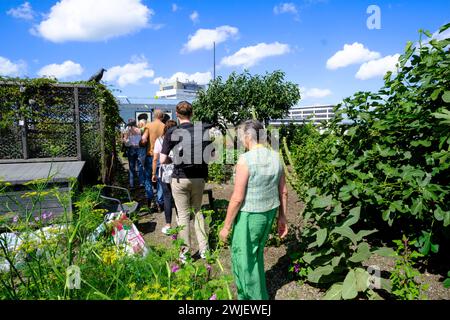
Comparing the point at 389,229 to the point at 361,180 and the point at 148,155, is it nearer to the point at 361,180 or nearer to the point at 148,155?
the point at 361,180

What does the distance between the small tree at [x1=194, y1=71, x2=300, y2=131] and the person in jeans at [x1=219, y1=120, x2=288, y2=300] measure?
1021 centimetres

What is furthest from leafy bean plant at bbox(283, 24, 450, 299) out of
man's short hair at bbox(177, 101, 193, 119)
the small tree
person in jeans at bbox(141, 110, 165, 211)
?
the small tree

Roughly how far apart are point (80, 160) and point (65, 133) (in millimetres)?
646

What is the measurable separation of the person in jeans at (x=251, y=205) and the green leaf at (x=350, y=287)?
2.12ft

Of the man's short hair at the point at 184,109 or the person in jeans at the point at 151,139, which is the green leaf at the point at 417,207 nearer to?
the man's short hair at the point at 184,109

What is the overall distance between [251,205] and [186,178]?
3.81 ft

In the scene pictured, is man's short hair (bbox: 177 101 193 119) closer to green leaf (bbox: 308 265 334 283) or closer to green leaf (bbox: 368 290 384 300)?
green leaf (bbox: 308 265 334 283)

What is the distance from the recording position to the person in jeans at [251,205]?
234cm

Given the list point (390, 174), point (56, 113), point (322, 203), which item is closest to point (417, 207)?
point (390, 174)

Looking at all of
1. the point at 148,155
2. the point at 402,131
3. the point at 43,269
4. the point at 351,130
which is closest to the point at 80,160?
the point at 148,155

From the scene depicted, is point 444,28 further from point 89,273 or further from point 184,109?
point 89,273

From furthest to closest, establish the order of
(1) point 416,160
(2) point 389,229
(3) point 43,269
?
(2) point 389,229 < (1) point 416,160 < (3) point 43,269
